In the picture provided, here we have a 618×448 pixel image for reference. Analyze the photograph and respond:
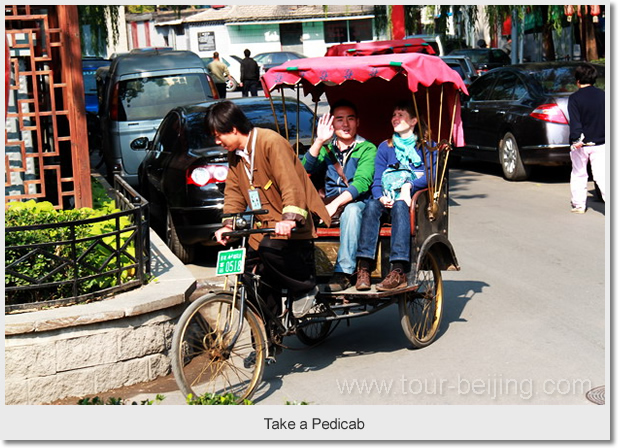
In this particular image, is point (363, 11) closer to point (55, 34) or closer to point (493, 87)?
point (493, 87)

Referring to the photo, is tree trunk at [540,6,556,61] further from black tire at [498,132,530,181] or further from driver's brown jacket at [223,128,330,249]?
driver's brown jacket at [223,128,330,249]

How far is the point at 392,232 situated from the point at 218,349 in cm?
169

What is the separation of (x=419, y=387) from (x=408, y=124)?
2.16 m

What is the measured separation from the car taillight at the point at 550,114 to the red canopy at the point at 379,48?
624cm

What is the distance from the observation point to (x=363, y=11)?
208ft

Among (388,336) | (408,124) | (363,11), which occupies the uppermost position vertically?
(363,11)

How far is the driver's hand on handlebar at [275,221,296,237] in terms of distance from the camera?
5.71m

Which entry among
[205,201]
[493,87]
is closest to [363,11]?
[493,87]

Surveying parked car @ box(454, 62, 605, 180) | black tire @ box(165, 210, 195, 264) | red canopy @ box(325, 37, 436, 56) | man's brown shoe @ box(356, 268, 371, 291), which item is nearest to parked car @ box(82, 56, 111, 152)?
black tire @ box(165, 210, 195, 264)

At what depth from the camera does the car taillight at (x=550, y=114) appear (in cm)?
1389

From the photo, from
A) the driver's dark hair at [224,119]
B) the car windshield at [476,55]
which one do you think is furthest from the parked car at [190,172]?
the car windshield at [476,55]

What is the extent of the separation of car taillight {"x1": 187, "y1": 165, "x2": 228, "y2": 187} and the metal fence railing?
88.4 inches

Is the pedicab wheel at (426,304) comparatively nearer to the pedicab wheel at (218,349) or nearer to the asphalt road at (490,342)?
the asphalt road at (490,342)

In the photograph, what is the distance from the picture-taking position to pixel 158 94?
47.0 feet
